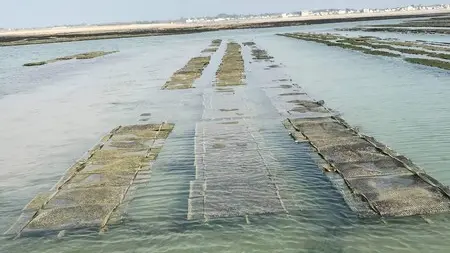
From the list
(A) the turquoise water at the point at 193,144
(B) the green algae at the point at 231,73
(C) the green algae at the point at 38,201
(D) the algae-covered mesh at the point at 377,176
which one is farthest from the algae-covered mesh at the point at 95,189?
(B) the green algae at the point at 231,73

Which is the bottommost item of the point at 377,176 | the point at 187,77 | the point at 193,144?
the point at 187,77

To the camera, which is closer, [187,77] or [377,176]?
[377,176]

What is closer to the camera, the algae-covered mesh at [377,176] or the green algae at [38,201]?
the algae-covered mesh at [377,176]

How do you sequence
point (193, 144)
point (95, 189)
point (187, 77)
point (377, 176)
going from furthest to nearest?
1. point (187, 77)
2. point (193, 144)
3. point (95, 189)
4. point (377, 176)

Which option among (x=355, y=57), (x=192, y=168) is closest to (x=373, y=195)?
(x=192, y=168)

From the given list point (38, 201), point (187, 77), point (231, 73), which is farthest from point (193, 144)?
point (231, 73)

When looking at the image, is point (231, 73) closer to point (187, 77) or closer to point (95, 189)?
point (187, 77)

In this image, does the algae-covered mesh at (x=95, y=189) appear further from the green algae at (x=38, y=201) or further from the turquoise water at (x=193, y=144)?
the turquoise water at (x=193, y=144)
